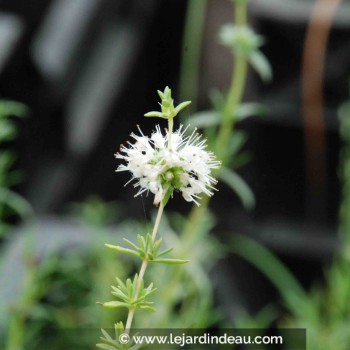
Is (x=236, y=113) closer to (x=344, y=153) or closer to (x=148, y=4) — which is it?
(x=344, y=153)

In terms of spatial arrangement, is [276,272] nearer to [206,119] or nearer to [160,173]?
[206,119]

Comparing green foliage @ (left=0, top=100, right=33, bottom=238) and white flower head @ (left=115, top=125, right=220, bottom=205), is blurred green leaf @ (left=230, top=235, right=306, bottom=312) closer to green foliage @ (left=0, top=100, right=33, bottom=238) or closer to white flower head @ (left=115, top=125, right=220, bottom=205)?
green foliage @ (left=0, top=100, right=33, bottom=238)

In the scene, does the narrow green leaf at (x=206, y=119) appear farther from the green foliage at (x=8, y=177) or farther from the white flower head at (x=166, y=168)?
the white flower head at (x=166, y=168)

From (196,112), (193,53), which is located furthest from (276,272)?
(193,53)

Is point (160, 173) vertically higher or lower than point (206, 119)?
lower

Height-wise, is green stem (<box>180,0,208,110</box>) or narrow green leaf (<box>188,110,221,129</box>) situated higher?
green stem (<box>180,0,208,110</box>)

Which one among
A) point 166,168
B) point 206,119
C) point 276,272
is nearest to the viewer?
point 166,168

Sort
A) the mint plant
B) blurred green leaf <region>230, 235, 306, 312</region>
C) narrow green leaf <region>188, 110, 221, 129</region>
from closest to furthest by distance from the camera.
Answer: the mint plant → narrow green leaf <region>188, 110, 221, 129</region> → blurred green leaf <region>230, 235, 306, 312</region>

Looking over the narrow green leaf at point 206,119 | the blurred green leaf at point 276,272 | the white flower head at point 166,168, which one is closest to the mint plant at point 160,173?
the white flower head at point 166,168

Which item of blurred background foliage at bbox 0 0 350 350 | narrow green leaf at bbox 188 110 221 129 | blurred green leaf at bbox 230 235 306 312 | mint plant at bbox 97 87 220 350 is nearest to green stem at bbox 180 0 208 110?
blurred background foliage at bbox 0 0 350 350

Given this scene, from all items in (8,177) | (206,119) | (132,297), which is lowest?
(132,297)

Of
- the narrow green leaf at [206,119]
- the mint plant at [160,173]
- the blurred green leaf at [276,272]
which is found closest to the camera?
the mint plant at [160,173]

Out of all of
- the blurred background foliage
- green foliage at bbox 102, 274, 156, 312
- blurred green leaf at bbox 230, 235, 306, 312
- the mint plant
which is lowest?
green foliage at bbox 102, 274, 156, 312
